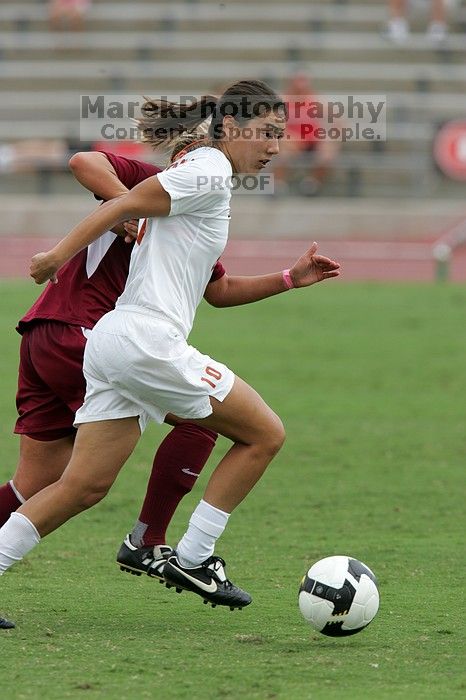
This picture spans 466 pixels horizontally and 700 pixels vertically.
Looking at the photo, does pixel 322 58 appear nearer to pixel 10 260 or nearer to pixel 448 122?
pixel 448 122

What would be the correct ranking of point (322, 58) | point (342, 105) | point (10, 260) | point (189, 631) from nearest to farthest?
point (189, 631)
point (10, 260)
point (342, 105)
point (322, 58)

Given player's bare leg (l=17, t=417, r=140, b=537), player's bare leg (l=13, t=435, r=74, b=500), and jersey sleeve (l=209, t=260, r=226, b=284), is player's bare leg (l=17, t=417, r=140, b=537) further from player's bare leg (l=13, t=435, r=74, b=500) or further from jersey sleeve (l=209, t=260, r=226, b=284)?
jersey sleeve (l=209, t=260, r=226, b=284)

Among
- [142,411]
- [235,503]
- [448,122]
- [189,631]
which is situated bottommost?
[189,631]

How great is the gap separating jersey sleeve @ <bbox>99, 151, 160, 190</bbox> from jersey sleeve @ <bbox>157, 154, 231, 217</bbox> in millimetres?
463

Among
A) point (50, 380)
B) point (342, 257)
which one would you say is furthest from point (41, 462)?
point (342, 257)

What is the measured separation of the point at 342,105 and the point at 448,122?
191cm

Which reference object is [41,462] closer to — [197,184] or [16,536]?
[16,536]

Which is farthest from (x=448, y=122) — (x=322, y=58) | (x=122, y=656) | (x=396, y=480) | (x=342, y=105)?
(x=122, y=656)

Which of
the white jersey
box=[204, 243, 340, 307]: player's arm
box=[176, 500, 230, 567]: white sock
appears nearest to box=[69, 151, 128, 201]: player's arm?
the white jersey

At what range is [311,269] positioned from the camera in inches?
198

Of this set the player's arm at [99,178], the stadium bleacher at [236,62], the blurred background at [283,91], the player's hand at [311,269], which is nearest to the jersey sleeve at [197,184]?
the player's arm at [99,178]

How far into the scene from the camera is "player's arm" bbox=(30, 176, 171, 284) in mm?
4289

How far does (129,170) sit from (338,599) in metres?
1.82

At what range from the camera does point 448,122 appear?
2178 cm
